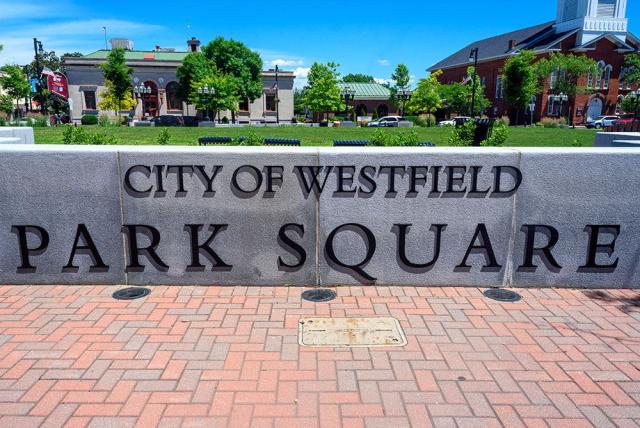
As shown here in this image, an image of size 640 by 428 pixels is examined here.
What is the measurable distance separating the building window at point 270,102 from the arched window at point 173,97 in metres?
10.1

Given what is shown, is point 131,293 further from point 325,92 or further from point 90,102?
point 90,102

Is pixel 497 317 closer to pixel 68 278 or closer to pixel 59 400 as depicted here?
pixel 59 400

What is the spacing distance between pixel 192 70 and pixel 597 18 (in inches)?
1815

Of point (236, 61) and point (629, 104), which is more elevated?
point (236, 61)

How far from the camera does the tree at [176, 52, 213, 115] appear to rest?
5262 centimetres

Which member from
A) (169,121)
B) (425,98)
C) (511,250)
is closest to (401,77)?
(425,98)

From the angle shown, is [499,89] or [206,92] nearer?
[206,92]

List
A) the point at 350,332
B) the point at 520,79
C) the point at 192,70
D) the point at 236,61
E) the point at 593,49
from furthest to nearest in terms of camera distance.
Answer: the point at 593,49 → the point at 236,61 → the point at 192,70 → the point at 520,79 → the point at 350,332

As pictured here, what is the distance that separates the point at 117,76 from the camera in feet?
155

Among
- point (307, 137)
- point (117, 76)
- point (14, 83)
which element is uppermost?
point (117, 76)

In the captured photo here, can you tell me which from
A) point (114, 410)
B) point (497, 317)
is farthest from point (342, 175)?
point (114, 410)

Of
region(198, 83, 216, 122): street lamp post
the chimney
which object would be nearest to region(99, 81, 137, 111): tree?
region(198, 83, 216, 122): street lamp post

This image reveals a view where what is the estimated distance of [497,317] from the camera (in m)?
4.36

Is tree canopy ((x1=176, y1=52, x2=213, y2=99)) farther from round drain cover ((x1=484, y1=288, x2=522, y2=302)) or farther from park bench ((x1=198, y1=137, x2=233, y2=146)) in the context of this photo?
round drain cover ((x1=484, y1=288, x2=522, y2=302))
